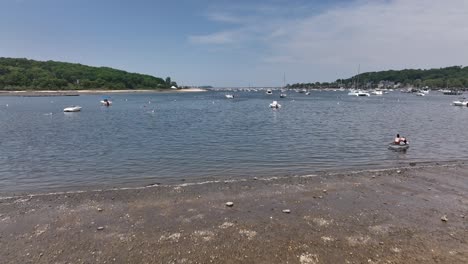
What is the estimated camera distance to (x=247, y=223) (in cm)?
1187

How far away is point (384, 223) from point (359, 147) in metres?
18.2

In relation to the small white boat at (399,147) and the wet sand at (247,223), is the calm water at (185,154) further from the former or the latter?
the wet sand at (247,223)

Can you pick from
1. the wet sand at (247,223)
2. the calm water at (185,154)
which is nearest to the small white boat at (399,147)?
the calm water at (185,154)

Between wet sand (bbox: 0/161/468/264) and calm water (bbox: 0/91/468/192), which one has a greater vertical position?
wet sand (bbox: 0/161/468/264)

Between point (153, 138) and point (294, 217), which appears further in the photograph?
point (153, 138)

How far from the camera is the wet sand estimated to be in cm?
954

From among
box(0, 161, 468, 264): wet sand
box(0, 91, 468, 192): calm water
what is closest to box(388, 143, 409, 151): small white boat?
box(0, 91, 468, 192): calm water

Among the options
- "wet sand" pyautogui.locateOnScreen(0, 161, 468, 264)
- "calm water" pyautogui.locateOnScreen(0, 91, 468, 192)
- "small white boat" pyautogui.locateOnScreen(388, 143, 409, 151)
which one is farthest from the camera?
"small white boat" pyautogui.locateOnScreen(388, 143, 409, 151)

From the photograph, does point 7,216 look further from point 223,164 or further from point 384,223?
point 384,223

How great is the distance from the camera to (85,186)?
17453 millimetres

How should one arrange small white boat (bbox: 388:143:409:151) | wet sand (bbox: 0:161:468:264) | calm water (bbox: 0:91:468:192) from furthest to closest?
small white boat (bbox: 388:143:409:151), calm water (bbox: 0:91:468:192), wet sand (bbox: 0:161:468:264)

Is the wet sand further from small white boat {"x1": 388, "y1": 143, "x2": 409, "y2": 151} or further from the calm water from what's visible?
small white boat {"x1": 388, "y1": 143, "x2": 409, "y2": 151}

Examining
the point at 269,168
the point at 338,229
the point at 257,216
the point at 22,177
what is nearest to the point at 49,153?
the point at 22,177

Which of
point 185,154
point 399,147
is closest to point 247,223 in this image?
point 185,154
